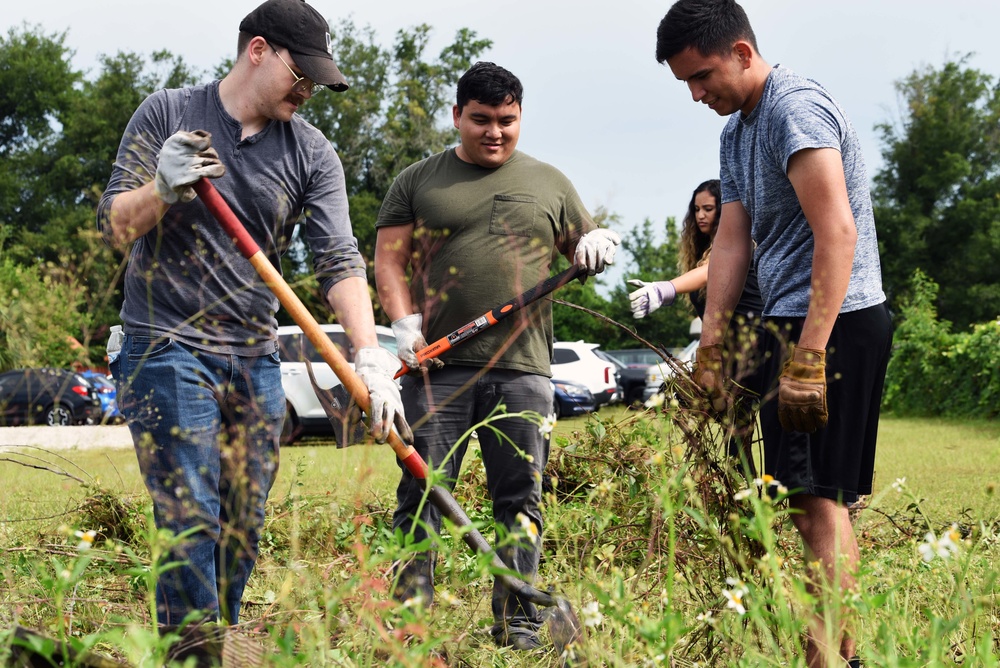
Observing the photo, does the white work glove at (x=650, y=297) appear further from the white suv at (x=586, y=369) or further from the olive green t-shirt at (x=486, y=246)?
the white suv at (x=586, y=369)

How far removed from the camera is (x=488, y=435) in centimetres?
329

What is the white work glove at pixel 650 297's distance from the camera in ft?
11.6

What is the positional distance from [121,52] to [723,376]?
1372 inches

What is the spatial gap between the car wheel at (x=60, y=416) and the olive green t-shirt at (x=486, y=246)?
12.5 metres

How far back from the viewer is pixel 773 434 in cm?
246

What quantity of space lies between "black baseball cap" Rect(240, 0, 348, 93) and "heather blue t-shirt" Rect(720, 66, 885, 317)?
1142 mm

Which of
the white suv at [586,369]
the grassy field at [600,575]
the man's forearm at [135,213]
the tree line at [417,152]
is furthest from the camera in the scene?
the tree line at [417,152]

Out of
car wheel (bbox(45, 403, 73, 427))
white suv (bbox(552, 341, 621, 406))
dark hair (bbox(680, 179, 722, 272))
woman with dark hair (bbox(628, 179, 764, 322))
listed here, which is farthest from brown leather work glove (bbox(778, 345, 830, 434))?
car wheel (bbox(45, 403, 73, 427))

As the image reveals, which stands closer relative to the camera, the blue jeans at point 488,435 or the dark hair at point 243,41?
the dark hair at point 243,41

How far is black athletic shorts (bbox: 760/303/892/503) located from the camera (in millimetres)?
2350

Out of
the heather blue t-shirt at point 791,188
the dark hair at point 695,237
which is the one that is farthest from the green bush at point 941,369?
the heather blue t-shirt at point 791,188

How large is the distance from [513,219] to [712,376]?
1.03 metres

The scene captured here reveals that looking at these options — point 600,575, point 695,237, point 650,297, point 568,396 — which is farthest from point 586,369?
point 600,575

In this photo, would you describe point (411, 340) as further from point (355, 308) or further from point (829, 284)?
point (829, 284)
